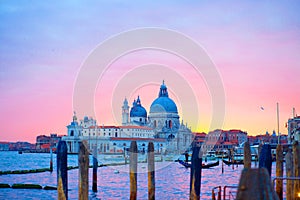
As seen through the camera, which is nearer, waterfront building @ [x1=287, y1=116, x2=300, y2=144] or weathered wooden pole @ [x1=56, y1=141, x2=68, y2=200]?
weathered wooden pole @ [x1=56, y1=141, x2=68, y2=200]

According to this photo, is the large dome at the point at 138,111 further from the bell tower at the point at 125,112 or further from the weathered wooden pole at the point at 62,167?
the weathered wooden pole at the point at 62,167

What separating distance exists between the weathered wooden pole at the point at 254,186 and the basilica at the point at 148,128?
232 ft

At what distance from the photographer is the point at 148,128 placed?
80.2m

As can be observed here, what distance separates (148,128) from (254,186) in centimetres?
7797

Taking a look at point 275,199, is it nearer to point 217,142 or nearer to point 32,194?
point 32,194

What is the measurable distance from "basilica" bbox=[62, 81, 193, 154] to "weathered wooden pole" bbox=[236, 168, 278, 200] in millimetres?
70791

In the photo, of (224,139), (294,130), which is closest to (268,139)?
(224,139)

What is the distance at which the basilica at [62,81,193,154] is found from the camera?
76.6 meters

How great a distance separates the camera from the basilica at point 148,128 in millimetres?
76625

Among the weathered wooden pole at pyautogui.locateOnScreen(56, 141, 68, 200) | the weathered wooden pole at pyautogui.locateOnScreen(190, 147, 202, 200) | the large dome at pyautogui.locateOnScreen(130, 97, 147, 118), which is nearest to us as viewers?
the weathered wooden pole at pyautogui.locateOnScreen(56, 141, 68, 200)

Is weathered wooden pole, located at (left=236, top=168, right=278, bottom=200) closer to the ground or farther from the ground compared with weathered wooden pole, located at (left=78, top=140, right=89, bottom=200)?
farther from the ground

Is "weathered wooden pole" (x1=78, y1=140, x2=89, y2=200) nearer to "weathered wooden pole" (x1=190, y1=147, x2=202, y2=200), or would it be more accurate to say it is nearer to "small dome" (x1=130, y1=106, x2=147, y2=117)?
"weathered wooden pole" (x1=190, y1=147, x2=202, y2=200)

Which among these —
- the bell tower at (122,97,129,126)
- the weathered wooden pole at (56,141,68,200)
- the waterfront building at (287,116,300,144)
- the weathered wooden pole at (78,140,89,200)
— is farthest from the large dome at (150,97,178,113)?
the weathered wooden pole at (56,141,68,200)

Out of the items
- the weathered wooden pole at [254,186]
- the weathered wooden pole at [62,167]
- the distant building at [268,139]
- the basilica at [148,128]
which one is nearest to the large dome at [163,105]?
the basilica at [148,128]
